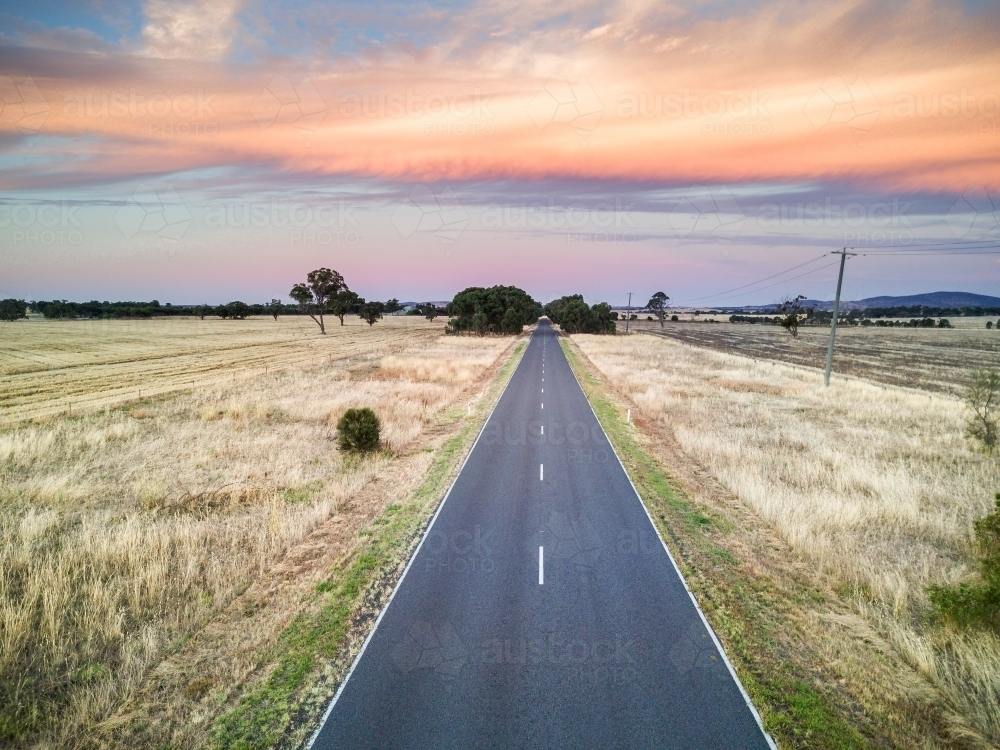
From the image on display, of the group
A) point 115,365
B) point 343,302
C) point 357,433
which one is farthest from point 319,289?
point 357,433

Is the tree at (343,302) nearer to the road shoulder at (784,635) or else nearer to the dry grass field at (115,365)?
the dry grass field at (115,365)

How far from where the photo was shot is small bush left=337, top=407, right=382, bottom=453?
20.0 meters

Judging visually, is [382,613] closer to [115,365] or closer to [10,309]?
[115,365]

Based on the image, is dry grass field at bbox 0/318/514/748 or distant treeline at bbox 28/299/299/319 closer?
dry grass field at bbox 0/318/514/748

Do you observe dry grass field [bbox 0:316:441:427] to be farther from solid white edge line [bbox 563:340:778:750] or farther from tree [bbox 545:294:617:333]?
tree [bbox 545:294:617:333]

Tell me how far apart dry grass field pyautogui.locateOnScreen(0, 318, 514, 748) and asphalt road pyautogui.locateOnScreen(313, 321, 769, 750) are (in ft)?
7.53

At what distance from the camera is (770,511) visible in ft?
47.2

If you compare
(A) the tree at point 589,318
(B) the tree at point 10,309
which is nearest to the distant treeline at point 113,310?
(B) the tree at point 10,309

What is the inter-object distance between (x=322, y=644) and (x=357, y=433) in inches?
475

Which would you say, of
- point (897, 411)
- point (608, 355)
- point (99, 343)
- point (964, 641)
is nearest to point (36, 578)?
point (964, 641)

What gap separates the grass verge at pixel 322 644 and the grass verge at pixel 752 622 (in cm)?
628

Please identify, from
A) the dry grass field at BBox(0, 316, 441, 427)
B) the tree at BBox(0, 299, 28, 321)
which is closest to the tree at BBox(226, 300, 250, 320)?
the tree at BBox(0, 299, 28, 321)

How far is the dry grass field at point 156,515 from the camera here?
8.01 meters

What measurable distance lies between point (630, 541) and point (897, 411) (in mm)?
Answer: 25524
